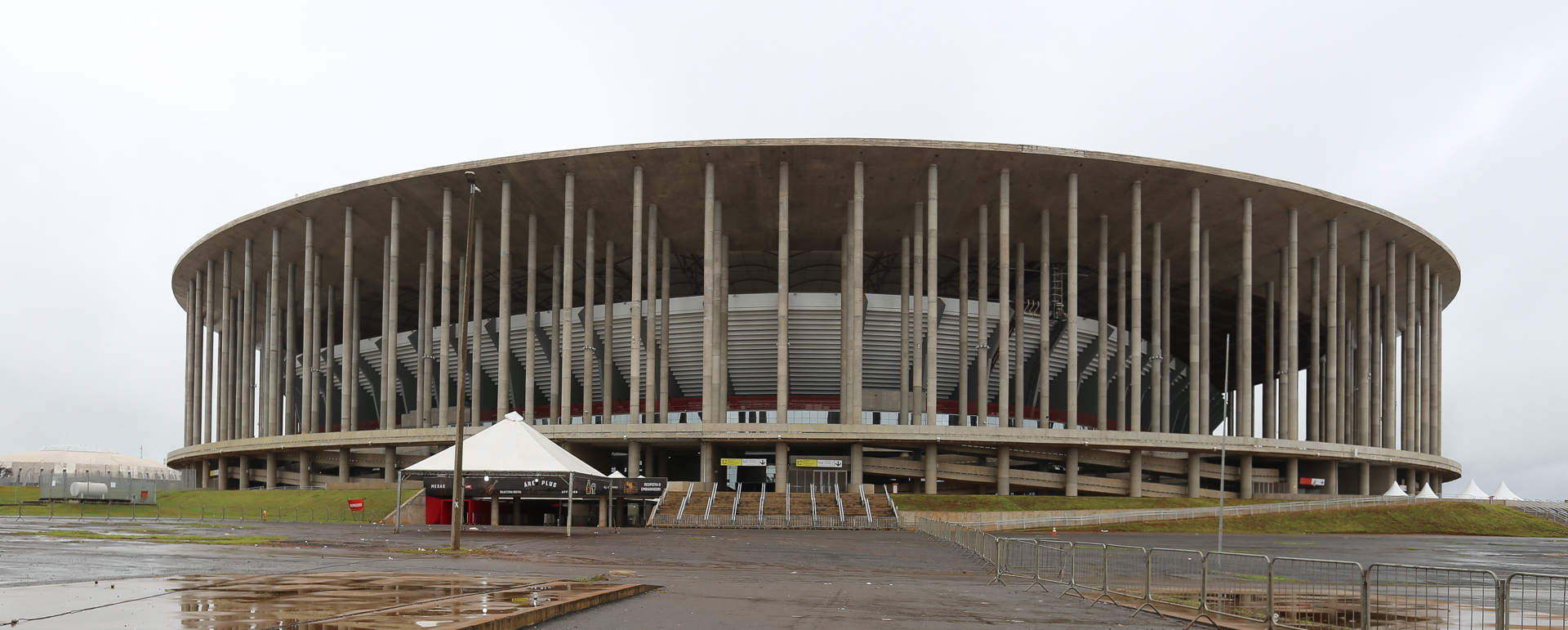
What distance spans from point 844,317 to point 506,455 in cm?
2827

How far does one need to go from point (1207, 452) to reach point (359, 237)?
49.2m

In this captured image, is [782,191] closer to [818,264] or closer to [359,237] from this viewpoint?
[818,264]

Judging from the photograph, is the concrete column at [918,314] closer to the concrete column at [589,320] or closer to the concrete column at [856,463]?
the concrete column at [856,463]

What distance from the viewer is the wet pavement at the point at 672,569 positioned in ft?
41.4

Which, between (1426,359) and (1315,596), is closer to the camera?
(1315,596)

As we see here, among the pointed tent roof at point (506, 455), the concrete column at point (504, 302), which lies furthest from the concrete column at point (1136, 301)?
the pointed tent roof at point (506, 455)

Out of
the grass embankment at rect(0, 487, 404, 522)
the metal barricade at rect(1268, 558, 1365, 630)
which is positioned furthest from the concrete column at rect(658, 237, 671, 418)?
the metal barricade at rect(1268, 558, 1365, 630)

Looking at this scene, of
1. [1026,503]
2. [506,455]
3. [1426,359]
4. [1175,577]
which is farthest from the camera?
[1426,359]

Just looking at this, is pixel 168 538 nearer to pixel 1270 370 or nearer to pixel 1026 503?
pixel 1026 503

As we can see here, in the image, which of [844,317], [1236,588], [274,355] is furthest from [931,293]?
[1236,588]

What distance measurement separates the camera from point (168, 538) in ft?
88.3

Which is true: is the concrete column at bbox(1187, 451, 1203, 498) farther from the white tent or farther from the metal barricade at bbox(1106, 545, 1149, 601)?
the metal barricade at bbox(1106, 545, 1149, 601)

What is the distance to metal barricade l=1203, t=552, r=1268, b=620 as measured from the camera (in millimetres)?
13438

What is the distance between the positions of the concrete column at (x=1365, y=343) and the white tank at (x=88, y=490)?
69.3 metres
